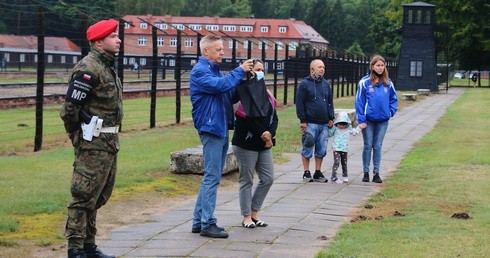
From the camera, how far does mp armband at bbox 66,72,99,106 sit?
26.7ft

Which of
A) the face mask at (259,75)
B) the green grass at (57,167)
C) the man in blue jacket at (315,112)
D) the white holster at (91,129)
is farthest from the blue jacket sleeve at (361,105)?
the white holster at (91,129)

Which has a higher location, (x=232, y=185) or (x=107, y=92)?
(x=107, y=92)

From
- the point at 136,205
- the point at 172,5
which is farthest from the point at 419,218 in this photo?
the point at 172,5

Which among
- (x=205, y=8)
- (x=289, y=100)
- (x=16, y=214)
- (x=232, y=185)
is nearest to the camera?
(x=16, y=214)

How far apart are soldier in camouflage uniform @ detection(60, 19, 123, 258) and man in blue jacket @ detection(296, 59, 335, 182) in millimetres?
6385

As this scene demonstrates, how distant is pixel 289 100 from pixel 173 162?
27893 mm

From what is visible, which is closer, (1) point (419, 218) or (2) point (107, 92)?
(2) point (107, 92)

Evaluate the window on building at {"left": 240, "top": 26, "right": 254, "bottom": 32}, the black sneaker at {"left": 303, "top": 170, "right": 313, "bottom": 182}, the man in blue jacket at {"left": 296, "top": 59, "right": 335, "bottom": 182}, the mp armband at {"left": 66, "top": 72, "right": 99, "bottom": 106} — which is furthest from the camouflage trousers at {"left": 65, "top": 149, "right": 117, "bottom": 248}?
the window on building at {"left": 240, "top": 26, "right": 254, "bottom": 32}

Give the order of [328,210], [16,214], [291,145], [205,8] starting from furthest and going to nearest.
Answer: [205,8] < [291,145] < [328,210] < [16,214]

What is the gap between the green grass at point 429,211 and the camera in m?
9.09

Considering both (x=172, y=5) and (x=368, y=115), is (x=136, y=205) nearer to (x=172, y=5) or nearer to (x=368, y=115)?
(x=368, y=115)

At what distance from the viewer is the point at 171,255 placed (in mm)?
8734

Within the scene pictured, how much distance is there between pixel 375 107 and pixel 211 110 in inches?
214

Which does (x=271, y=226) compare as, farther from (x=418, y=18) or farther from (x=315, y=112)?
(x=418, y=18)
